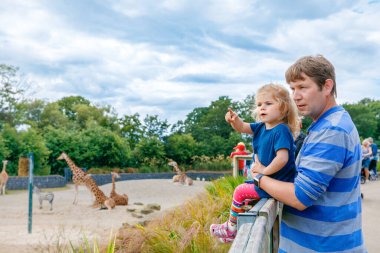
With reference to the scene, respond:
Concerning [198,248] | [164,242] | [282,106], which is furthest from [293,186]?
[164,242]

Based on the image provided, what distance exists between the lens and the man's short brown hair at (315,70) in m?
1.95

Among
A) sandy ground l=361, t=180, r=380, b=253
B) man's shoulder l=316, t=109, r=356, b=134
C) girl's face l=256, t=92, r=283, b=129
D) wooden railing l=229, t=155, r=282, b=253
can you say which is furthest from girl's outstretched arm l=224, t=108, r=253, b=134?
sandy ground l=361, t=180, r=380, b=253

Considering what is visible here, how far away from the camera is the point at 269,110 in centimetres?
261

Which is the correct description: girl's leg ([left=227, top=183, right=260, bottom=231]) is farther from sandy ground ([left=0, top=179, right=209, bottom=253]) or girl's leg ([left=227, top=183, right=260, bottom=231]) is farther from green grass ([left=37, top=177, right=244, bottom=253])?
sandy ground ([left=0, top=179, right=209, bottom=253])

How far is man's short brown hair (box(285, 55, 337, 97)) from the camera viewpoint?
195 centimetres

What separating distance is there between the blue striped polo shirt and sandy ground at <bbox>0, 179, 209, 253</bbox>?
4437mm

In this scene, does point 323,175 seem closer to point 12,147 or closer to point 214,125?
point 12,147

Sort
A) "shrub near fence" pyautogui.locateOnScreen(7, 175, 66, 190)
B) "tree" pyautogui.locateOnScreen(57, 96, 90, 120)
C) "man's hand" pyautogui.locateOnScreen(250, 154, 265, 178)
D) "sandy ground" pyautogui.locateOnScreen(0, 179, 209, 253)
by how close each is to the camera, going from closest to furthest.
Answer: "man's hand" pyautogui.locateOnScreen(250, 154, 265, 178), "sandy ground" pyautogui.locateOnScreen(0, 179, 209, 253), "shrub near fence" pyautogui.locateOnScreen(7, 175, 66, 190), "tree" pyautogui.locateOnScreen(57, 96, 90, 120)

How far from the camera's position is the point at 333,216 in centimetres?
191

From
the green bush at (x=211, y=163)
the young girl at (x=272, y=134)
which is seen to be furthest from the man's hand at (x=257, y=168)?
the green bush at (x=211, y=163)

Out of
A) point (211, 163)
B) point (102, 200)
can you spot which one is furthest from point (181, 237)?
point (211, 163)

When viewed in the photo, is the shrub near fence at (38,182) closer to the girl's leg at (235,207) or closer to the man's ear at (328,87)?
the girl's leg at (235,207)

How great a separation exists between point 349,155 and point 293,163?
68 centimetres

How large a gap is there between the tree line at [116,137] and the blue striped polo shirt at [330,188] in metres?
23.0
